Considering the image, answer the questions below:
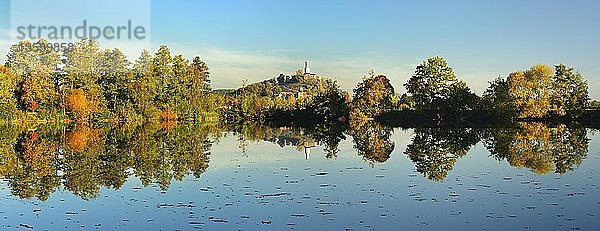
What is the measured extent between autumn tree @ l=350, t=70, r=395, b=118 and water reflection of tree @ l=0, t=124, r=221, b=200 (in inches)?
1244

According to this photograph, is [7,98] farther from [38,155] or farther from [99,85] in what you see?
[38,155]

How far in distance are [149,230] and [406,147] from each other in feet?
63.9

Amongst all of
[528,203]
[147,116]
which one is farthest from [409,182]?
[147,116]

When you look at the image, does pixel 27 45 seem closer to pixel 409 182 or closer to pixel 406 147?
pixel 406 147

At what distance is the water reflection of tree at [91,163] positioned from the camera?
15797 millimetres

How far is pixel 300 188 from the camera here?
595 inches

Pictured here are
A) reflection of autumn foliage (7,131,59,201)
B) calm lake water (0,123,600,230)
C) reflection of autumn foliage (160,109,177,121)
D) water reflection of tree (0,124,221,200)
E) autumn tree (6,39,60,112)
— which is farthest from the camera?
reflection of autumn foliage (160,109,177,121)

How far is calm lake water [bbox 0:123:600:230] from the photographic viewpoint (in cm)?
1110

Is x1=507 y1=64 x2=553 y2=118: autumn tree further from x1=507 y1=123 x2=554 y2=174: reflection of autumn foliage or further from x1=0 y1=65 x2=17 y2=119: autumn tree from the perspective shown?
x1=0 y1=65 x2=17 y2=119: autumn tree

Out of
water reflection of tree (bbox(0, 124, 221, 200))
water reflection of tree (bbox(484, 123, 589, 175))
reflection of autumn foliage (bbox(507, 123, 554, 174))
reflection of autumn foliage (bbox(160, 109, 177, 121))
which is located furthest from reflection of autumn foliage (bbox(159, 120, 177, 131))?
reflection of autumn foliage (bbox(507, 123, 554, 174))

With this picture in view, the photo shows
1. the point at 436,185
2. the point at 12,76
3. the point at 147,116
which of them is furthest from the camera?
the point at 147,116

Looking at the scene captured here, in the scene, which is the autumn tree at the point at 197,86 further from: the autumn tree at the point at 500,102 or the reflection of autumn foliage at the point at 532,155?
the reflection of autumn foliage at the point at 532,155

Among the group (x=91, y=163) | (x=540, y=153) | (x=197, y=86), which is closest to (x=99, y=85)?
(x=197, y=86)

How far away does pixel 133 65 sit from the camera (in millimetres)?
68625
